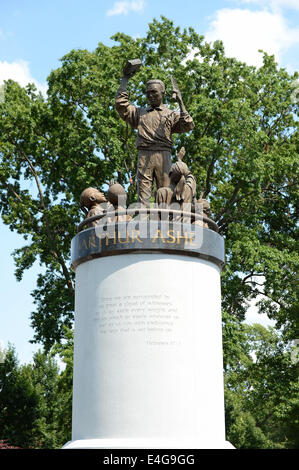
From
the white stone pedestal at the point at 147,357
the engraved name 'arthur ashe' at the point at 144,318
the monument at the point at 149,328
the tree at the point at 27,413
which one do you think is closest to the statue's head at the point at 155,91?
the monument at the point at 149,328

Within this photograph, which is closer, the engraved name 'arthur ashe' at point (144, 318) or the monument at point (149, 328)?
the monument at point (149, 328)

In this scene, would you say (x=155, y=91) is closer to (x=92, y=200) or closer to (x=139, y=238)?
(x=92, y=200)

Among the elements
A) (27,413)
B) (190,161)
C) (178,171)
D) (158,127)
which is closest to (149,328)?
(178,171)

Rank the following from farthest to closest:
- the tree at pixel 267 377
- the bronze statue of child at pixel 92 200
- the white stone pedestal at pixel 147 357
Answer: the tree at pixel 267 377 < the bronze statue of child at pixel 92 200 < the white stone pedestal at pixel 147 357

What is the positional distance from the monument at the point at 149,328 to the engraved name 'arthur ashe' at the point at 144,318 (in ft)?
0.05

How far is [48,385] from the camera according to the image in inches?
1435

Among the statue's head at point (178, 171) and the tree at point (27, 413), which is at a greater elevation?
the statue's head at point (178, 171)

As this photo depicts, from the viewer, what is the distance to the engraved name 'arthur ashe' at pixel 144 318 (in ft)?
33.9

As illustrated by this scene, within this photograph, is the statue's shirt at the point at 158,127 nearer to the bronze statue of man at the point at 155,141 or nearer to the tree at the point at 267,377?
the bronze statue of man at the point at 155,141

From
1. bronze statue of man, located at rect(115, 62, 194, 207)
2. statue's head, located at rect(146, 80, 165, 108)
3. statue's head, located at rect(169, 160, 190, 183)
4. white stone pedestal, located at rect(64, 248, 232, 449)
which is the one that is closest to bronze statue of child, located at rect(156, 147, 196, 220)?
statue's head, located at rect(169, 160, 190, 183)

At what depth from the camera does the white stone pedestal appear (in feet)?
33.0

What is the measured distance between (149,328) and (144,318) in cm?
17

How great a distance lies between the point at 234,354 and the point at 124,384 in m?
11.3
